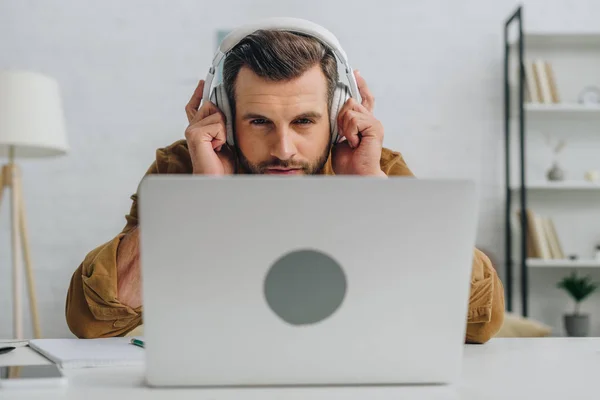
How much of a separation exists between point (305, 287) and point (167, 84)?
123 inches

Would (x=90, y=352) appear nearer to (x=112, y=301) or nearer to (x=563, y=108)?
(x=112, y=301)

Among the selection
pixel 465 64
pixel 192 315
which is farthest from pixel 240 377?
pixel 465 64

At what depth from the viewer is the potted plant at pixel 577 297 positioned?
3.42m

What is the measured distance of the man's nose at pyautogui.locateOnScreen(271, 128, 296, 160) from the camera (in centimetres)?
153

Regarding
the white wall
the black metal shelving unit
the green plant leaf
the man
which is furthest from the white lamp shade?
the green plant leaf

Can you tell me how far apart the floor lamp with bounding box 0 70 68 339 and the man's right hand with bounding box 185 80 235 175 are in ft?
5.04

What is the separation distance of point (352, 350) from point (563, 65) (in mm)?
3388

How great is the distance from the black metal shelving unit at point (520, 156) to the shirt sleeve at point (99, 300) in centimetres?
241

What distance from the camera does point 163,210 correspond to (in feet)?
2.13

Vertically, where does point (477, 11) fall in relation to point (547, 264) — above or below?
above

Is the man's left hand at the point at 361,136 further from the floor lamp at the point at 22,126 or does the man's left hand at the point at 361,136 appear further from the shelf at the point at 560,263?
the shelf at the point at 560,263

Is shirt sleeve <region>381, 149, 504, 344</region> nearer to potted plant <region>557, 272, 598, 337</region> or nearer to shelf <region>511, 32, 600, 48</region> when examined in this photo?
potted plant <region>557, 272, 598, 337</region>

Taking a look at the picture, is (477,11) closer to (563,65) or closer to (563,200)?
(563,65)

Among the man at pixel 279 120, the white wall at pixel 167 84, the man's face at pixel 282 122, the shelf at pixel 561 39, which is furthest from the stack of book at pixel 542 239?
the man's face at pixel 282 122
